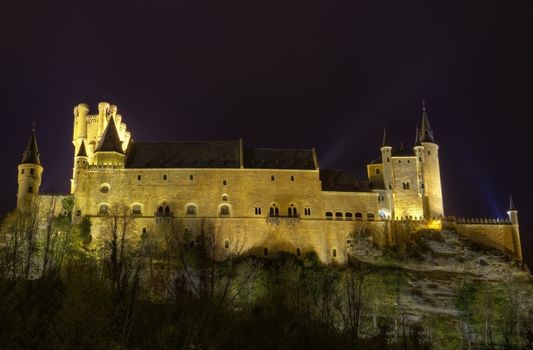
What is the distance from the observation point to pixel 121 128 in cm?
9656

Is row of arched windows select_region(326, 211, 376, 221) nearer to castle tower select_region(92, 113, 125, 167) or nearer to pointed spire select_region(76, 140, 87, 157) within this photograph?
castle tower select_region(92, 113, 125, 167)

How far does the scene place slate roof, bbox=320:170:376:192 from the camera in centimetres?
8844

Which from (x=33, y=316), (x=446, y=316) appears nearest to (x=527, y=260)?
(x=446, y=316)

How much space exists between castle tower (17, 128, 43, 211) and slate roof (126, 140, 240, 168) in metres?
11.9

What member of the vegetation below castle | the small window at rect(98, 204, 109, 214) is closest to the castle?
the small window at rect(98, 204, 109, 214)

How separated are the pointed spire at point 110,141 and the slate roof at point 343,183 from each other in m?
27.5

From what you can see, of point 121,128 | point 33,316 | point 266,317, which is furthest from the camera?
point 121,128

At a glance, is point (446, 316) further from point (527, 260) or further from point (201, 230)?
point (527, 260)

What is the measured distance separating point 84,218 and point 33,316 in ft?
166

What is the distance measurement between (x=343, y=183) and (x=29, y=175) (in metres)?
41.2

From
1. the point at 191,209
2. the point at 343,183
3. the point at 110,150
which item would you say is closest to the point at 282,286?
the point at 191,209

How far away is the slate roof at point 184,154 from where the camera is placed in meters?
87.6

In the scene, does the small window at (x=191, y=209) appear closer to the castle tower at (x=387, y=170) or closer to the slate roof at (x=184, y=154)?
the slate roof at (x=184, y=154)

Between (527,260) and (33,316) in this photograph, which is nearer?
(33,316)
